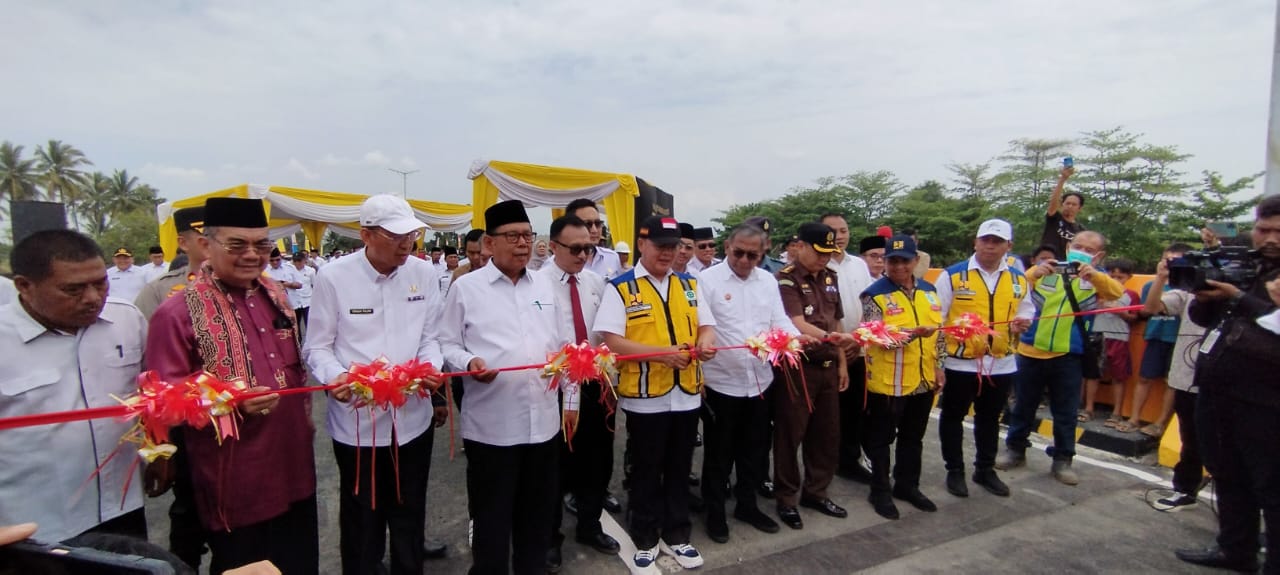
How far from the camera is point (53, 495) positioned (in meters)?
2.24

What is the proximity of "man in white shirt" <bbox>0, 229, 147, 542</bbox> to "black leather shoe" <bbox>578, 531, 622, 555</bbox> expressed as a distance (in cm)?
248

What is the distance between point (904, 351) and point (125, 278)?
12417mm

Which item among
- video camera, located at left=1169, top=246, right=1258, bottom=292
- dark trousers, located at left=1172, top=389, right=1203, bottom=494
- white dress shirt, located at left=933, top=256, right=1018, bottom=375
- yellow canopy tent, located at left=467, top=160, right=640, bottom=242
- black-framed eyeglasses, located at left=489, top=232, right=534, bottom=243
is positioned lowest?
dark trousers, located at left=1172, top=389, right=1203, bottom=494

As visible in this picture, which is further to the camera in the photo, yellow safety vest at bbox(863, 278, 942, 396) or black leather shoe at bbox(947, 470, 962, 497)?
black leather shoe at bbox(947, 470, 962, 497)

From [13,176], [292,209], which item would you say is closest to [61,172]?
[13,176]

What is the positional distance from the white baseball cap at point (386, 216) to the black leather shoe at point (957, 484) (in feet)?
14.8

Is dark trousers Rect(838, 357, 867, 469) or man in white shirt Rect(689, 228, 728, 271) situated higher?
man in white shirt Rect(689, 228, 728, 271)

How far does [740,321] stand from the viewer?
405 cm

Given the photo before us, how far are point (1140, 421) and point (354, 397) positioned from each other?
743 centimetres

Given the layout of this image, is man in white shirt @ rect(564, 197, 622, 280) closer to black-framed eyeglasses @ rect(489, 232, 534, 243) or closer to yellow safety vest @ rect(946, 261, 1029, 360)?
→ black-framed eyeglasses @ rect(489, 232, 534, 243)

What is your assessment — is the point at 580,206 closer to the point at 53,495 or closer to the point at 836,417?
the point at 836,417

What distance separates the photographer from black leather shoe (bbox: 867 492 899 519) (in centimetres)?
435

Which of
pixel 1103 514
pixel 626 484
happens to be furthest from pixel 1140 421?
pixel 626 484

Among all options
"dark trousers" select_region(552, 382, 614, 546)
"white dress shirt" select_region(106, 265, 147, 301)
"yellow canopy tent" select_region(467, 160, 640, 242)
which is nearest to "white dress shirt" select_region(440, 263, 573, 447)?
"dark trousers" select_region(552, 382, 614, 546)
